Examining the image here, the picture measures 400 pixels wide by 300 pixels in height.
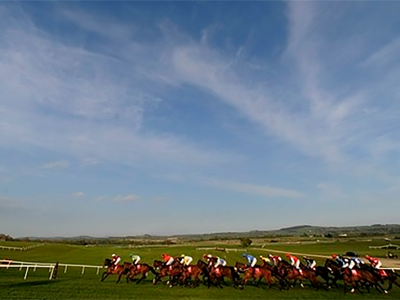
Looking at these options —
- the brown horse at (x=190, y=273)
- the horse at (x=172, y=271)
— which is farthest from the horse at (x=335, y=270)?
the horse at (x=172, y=271)

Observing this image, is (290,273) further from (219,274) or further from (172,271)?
(172,271)

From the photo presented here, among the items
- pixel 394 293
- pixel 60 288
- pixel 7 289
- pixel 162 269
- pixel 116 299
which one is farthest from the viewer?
pixel 162 269

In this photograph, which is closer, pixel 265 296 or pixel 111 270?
pixel 265 296

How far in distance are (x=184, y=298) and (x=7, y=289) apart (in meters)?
7.65

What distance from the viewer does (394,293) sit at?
1706 centimetres

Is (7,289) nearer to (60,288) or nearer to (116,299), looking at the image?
(60,288)

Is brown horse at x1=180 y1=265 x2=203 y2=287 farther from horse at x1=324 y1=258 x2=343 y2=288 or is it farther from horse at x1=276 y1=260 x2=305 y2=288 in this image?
horse at x1=324 y1=258 x2=343 y2=288

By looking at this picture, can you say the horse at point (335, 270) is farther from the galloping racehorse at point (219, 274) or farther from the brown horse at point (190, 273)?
the brown horse at point (190, 273)

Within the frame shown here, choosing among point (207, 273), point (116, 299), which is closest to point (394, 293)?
point (207, 273)

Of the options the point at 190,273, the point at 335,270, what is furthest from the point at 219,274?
the point at 335,270

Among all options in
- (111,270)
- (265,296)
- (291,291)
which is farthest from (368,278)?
(111,270)

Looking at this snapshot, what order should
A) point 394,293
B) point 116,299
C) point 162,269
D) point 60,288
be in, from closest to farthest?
1. point 116,299
2. point 60,288
3. point 394,293
4. point 162,269

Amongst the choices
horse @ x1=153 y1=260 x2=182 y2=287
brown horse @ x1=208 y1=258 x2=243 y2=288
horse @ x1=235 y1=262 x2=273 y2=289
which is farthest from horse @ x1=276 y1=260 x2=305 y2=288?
horse @ x1=153 y1=260 x2=182 y2=287

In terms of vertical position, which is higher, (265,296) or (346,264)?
(346,264)
